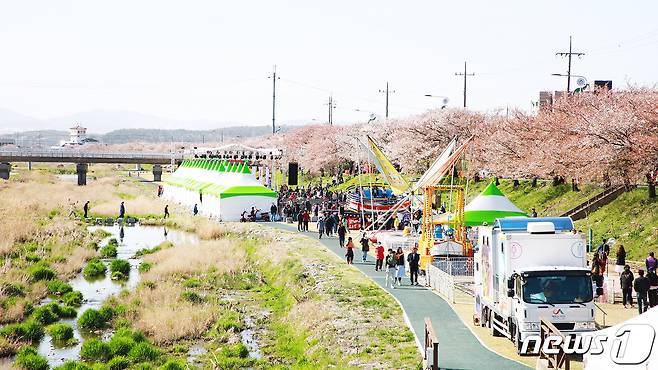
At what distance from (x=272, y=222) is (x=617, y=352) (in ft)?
159

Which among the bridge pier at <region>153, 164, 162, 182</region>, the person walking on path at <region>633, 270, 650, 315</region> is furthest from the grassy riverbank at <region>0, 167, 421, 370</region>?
the bridge pier at <region>153, 164, 162, 182</region>

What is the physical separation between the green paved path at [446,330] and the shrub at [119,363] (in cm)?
849

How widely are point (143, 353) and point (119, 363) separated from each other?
88cm

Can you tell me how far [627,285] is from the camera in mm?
27406

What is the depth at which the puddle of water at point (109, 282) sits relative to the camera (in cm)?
2777

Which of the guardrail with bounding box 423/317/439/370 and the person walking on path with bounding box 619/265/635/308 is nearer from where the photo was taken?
the guardrail with bounding box 423/317/439/370

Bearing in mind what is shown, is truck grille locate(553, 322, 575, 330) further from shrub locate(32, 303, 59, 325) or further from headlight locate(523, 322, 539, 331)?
shrub locate(32, 303, 59, 325)

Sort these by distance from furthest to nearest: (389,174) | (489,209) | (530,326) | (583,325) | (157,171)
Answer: (157,171) < (389,174) < (489,209) < (530,326) < (583,325)

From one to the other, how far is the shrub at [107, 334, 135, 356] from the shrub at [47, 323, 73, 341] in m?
2.58

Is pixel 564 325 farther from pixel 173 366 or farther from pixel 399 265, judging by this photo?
pixel 399 265

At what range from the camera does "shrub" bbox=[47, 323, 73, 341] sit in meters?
29.1

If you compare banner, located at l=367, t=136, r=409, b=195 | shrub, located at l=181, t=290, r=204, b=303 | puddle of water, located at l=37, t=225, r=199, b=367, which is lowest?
puddle of water, located at l=37, t=225, r=199, b=367

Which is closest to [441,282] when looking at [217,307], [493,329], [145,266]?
[493,329]

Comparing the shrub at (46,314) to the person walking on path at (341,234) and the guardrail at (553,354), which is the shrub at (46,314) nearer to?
the person walking on path at (341,234)
